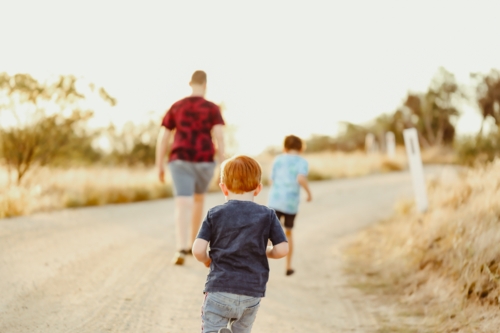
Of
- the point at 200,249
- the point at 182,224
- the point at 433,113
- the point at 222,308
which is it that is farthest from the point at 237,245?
the point at 433,113

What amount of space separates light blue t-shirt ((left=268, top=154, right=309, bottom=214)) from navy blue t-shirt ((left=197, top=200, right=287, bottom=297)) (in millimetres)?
3178

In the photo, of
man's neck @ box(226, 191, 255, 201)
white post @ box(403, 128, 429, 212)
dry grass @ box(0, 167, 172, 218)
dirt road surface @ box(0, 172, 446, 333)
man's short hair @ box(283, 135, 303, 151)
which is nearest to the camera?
man's neck @ box(226, 191, 255, 201)

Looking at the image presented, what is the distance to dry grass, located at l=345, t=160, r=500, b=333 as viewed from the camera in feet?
15.0

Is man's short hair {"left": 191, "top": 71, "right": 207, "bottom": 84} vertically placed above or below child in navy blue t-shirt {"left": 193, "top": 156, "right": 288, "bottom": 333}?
above

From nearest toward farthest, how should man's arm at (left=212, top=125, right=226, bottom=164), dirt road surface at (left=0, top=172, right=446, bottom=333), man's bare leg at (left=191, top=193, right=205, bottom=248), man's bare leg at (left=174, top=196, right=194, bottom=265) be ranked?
1. dirt road surface at (left=0, top=172, right=446, bottom=333)
2. man's bare leg at (left=174, top=196, right=194, bottom=265)
3. man's arm at (left=212, top=125, right=226, bottom=164)
4. man's bare leg at (left=191, top=193, right=205, bottom=248)

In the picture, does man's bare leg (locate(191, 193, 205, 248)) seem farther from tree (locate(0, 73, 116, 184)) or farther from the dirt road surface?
tree (locate(0, 73, 116, 184))

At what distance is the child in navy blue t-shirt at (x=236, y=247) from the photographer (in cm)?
332

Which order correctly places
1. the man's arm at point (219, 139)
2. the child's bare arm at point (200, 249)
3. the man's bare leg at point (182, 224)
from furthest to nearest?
1. the man's arm at point (219, 139)
2. the man's bare leg at point (182, 224)
3. the child's bare arm at point (200, 249)

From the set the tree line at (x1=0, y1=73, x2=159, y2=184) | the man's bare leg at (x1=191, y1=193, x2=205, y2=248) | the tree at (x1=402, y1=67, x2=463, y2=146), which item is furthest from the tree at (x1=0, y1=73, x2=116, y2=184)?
the tree at (x1=402, y1=67, x2=463, y2=146)

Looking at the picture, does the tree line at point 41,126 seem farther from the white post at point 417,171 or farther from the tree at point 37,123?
the white post at point 417,171

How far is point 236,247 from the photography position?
131 inches

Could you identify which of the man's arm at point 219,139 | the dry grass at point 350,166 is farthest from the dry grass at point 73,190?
the man's arm at point 219,139

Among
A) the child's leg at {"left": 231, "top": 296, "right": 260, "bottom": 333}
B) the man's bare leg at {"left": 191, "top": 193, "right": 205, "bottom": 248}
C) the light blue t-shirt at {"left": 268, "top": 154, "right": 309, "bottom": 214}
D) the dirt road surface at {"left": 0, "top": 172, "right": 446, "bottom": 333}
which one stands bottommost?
the dirt road surface at {"left": 0, "top": 172, "right": 446, "bottom": 333}

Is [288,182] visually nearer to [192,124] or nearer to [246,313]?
[192,124]
